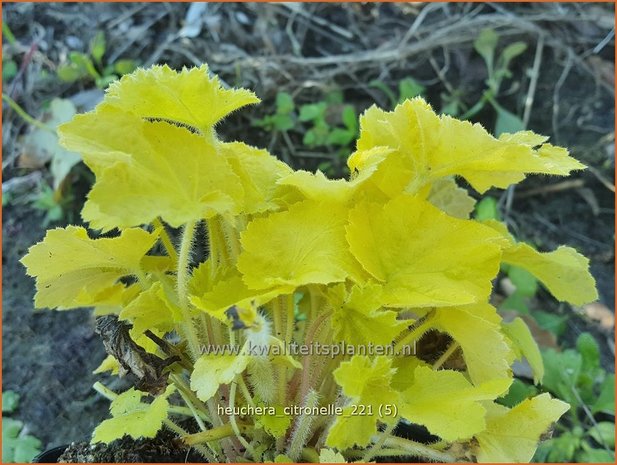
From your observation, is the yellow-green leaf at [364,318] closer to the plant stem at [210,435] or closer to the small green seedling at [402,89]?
the plant stem at [210,435]

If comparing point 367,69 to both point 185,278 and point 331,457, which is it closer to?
point 185,278

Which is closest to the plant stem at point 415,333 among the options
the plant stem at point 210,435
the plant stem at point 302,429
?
the plant stem at point 302,429

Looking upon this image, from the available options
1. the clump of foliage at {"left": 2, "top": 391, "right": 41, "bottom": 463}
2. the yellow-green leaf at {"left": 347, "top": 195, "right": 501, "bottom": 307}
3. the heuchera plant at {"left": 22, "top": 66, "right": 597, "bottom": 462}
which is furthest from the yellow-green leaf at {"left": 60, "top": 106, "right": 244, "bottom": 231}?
the clump of foliage at {"left": 2, "top": 391, "right": 41, "bottom": 463}

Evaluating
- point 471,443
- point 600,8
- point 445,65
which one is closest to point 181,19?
point 445,65

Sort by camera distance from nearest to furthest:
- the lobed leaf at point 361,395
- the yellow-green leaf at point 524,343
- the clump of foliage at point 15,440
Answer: the lobed leaf at point 361,395 < the yellow-green leaf at point 524,343 < the clump of foliage at point 15,440

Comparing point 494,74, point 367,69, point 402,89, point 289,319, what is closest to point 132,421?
point 289,319

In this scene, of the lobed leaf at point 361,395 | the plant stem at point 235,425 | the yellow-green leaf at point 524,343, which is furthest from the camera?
the yellow-green leaf at point 524,343

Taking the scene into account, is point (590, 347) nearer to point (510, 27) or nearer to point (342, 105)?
point (342, 105)
